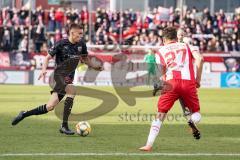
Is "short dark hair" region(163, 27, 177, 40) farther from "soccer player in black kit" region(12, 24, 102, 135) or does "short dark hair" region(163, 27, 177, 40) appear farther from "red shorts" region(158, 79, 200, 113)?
"soccer player in black kit" region(12, 24, 102, 135)

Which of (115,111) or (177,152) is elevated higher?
(177,152)

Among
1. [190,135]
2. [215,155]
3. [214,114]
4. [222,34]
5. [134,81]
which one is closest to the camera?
[215,155]

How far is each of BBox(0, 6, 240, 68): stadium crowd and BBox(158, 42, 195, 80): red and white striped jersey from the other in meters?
27.3

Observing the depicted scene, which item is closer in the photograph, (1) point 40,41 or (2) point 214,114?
(2) point 214,114

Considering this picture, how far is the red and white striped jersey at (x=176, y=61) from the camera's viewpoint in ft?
38.6

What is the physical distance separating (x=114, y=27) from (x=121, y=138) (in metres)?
27.3

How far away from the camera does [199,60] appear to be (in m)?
12.0

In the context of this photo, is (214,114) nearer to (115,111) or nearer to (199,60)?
(115,111)

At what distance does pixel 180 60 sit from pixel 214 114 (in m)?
9.12

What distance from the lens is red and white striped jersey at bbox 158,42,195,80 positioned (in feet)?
38.6

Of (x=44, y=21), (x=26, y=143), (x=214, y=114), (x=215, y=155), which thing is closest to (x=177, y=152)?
(x=215, y=155)

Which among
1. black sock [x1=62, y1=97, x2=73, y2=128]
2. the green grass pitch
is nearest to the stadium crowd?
the green grass pitch

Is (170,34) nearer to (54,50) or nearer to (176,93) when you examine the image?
(176,93)

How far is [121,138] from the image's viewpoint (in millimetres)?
13711
